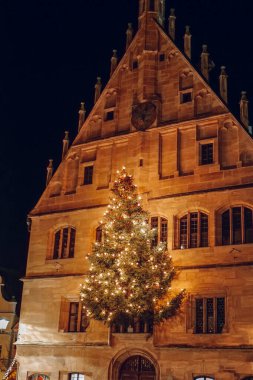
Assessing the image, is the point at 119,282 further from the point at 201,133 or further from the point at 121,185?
the point at 201,133

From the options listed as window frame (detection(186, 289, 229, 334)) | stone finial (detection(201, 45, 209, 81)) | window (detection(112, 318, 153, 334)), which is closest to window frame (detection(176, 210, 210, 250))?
window frame (detection(186, 289, 229, 334))

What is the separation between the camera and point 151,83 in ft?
87.2

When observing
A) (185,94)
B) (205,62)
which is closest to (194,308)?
(185,94)

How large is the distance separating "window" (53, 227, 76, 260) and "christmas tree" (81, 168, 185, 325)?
3.48m

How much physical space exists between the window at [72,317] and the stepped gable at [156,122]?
4663 millimetres

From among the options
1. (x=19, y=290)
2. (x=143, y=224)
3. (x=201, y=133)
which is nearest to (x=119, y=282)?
(x=143, y=224)

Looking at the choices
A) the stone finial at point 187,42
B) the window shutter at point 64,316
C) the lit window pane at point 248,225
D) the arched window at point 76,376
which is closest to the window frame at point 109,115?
the stone finial at point 187,42

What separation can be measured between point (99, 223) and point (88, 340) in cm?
517

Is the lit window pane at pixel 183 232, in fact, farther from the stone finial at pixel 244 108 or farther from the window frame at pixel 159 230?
the stone finial at pixel 244 108

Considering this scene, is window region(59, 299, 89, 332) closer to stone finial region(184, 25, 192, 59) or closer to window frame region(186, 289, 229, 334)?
window frame region(186, 289, 229, 334)

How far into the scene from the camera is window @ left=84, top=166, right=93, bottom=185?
26.9 m

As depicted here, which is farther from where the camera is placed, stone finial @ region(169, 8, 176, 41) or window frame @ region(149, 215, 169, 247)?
stone finial @ region(169, 8, 176, 41)

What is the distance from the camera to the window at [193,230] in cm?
2277

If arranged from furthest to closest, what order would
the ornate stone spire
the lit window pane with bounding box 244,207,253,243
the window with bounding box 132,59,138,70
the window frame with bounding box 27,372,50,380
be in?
the ornate stone spire, the window with bounding box 132,59,138,70, the window frame with bounding box 27,372,50,380, the lit window pane with bounding box 244,207,253,243
